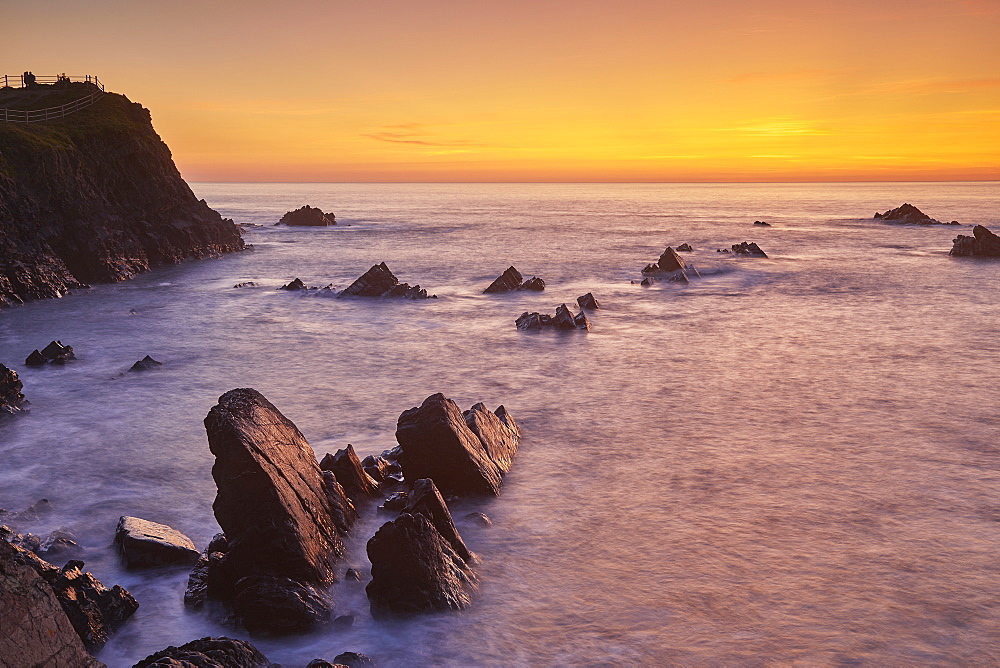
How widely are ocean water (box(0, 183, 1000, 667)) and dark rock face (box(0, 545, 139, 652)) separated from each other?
0.95 ft

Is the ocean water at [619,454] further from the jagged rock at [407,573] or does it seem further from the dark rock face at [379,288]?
the dark rock face at [379,288]

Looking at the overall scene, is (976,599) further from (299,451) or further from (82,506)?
(82,506)

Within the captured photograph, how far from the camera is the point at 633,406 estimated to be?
67.9ft

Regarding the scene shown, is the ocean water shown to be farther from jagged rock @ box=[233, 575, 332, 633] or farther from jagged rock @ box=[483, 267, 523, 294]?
jagged rock @ box=[483, 267, 523, 294]

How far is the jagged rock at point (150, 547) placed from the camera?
37.9ft

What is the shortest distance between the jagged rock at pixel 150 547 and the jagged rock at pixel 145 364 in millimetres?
13625

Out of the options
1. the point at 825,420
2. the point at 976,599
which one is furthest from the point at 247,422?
the point at 825,420

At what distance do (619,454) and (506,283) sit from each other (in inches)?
1117

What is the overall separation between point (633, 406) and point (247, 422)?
490 inches

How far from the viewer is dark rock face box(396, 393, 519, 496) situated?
45.3 feet

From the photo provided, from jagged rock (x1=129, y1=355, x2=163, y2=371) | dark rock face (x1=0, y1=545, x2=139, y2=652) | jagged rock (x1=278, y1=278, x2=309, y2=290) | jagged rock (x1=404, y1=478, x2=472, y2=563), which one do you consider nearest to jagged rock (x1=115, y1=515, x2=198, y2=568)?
dark rock face (x1=0, y1=545, x2=139, y2=652)

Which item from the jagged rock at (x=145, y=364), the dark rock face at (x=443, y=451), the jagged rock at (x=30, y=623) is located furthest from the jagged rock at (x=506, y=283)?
the jagged rock at (x=30, y=623)

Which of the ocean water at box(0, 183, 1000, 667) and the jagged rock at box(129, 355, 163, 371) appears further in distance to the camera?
the jagged rock at box(129, 355, 163, 371)

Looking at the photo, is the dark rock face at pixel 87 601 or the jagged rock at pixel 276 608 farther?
the jagged rock at pixel 276 608
